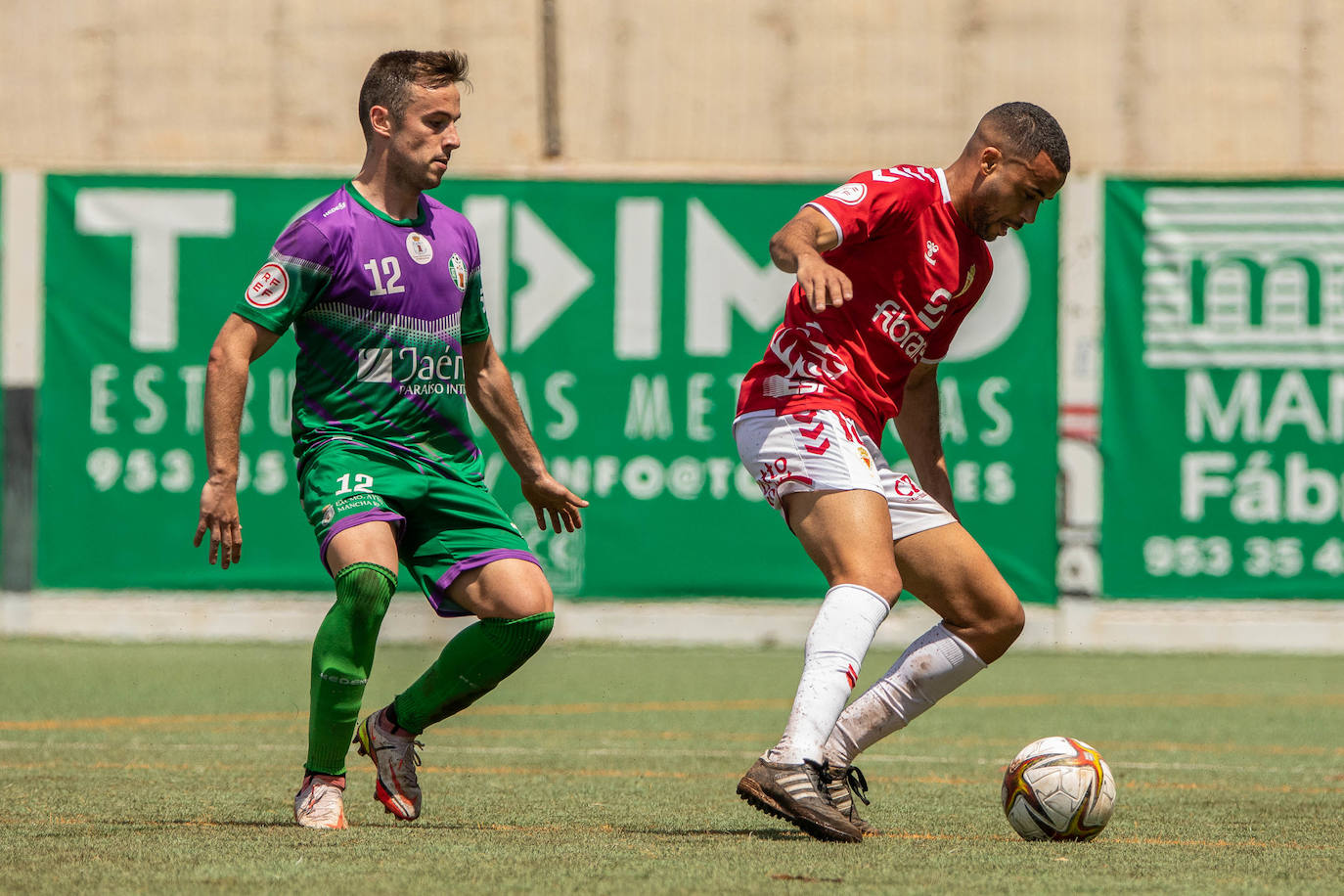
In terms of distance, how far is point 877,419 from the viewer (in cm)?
547

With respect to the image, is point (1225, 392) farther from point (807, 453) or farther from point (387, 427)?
point (387, 427)

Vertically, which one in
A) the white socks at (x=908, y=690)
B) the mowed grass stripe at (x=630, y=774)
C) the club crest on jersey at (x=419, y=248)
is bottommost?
the mowed grass stripe at (x=630, y=774)

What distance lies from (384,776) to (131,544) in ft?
29.5

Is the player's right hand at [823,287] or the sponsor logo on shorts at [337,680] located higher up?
the player's right hand at [823,287]

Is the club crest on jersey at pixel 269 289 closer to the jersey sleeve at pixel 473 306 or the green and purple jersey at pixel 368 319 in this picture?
the green and purple jersey at pixel 368 319

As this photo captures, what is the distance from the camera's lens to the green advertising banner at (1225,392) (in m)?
13.7

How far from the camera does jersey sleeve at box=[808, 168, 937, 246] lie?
5074 mm

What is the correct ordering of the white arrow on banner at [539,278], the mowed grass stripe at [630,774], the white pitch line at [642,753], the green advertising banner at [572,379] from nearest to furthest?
the mowed grass stripe at [630,774]
the white pitch line at [642,753]
the green advertising banner at [572,379]
the white arrow on banner at [539,278]

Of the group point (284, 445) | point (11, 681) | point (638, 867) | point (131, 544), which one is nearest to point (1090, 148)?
point (284, 445)

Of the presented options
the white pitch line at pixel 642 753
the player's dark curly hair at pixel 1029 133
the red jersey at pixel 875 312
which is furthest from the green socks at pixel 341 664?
the white pitch line at pixel 642 753

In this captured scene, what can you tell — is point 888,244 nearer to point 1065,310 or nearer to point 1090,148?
point 1065,310

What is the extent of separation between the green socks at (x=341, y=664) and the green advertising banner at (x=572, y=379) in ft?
28.1

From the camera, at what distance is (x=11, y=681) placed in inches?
420

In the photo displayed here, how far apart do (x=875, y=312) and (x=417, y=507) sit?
A: 1.37 meters
